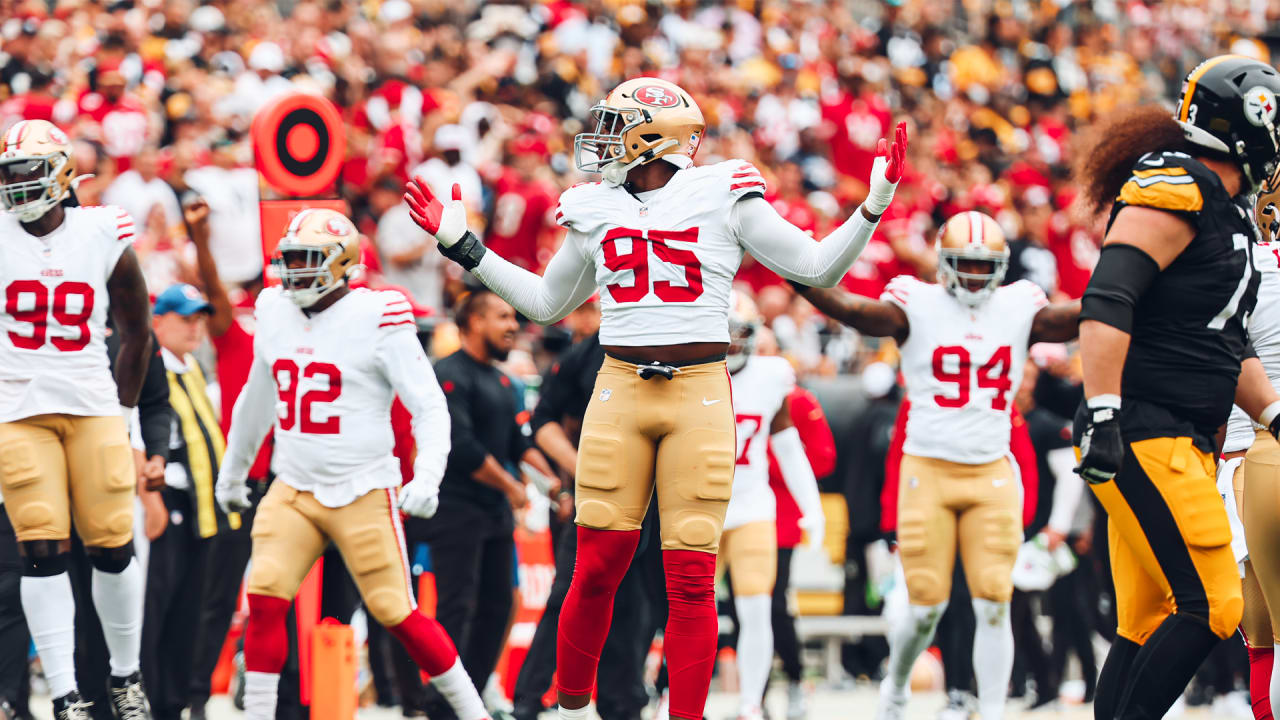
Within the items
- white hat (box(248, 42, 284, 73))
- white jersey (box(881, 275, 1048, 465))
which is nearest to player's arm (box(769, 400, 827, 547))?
white jersey (box(881, 275, 1048, 465))

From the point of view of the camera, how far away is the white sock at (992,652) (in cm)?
762

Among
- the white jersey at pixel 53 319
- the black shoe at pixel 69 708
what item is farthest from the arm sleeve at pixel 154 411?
the black shoe at pixel 69 708

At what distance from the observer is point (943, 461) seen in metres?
7.71

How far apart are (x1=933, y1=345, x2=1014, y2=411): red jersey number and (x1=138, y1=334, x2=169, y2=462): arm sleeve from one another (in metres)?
3.54

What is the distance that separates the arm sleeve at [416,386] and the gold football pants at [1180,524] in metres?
2.63

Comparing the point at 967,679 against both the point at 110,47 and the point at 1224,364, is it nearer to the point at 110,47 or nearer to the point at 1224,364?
the point at 1224,364

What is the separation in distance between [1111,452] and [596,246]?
1.90 m

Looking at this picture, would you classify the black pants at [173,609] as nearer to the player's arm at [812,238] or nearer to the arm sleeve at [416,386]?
the arm sleeve at [416,386]

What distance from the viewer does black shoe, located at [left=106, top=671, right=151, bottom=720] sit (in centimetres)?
680

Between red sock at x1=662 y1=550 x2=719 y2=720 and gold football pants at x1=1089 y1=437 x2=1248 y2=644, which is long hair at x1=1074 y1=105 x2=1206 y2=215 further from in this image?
red sock at x1=662 y1=550 x2=719 y2=720

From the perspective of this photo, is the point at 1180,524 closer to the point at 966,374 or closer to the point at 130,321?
Answer: the point at 966,374

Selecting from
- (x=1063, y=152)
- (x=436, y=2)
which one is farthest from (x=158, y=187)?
(x=1063, y=152)

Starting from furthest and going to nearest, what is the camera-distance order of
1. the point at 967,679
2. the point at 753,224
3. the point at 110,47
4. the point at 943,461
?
the point at 110,47 → the point at 967,679 → the point at 943,461 → the point at 753,224

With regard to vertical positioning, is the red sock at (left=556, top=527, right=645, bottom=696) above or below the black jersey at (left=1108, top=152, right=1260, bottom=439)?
below
